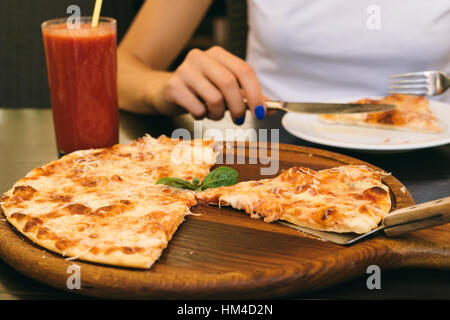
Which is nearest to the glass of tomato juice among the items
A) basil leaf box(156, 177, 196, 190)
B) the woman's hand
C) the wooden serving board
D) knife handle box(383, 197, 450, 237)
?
the woman's hand

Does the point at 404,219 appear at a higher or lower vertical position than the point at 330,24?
lower

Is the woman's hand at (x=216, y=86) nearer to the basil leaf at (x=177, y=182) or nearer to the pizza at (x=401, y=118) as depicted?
the pizza at (x=401, y=118)

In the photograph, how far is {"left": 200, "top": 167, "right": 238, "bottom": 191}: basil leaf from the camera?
123 centimetres

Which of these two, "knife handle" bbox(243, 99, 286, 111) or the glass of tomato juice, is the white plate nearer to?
"knife handle" bbox(243, 99, 286, 111)

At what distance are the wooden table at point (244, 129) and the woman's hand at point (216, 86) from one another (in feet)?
0.52

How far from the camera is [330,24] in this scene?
2244 millimetres

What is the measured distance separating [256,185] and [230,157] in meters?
0.29

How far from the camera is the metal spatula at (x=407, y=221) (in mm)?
873

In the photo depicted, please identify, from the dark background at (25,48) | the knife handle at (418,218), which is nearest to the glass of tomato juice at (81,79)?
the knife handle at (418,218)

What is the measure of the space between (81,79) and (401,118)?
1.05 meters

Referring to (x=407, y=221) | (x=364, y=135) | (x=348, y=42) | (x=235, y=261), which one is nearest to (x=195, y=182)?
(x=235, y=261)
